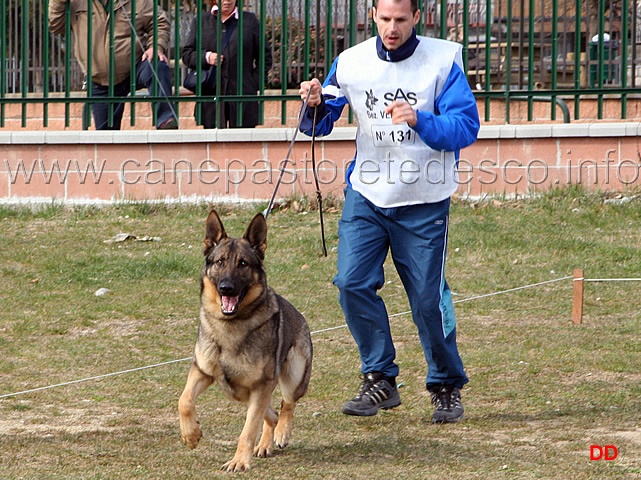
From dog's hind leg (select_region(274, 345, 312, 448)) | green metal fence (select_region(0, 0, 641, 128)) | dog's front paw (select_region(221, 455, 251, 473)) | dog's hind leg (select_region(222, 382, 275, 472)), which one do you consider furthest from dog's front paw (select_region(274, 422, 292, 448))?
green metal fence (select_region(0, 0, 641, 128))

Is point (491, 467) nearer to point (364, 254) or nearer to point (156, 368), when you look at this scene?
point (364, 254)

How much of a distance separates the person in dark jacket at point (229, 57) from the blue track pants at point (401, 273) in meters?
5.58

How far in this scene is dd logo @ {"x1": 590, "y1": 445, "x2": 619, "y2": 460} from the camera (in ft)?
16.8

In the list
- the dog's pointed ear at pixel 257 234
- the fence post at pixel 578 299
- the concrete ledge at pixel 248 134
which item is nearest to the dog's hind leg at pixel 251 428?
the dog's pointed ear at pixel 257 234

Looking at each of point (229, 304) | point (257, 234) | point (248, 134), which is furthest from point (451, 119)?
point (248, 134)

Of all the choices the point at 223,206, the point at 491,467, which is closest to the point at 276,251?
the point at 223,206

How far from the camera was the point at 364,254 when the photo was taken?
19.1ft

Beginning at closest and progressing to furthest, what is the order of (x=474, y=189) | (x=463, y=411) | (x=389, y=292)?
(x=463, y=411) → (x=389, y=292) → (x=474, y=189)

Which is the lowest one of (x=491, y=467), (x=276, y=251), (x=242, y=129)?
(x=491, y=467)

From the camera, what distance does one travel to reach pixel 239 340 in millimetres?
5219

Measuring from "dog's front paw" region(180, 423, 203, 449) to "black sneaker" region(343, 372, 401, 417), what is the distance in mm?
1138

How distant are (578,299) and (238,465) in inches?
142

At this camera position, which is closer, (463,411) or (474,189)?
(463,411)

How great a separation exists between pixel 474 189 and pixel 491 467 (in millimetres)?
6245
